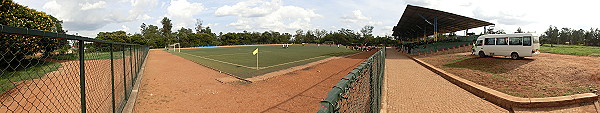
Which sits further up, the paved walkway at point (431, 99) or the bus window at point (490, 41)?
the bus window at point (490, 41)

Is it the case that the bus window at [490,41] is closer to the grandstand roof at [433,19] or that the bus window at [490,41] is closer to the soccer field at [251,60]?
the grandstand roof at [433,19]

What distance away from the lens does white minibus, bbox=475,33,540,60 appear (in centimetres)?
1172

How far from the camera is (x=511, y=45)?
12.3m

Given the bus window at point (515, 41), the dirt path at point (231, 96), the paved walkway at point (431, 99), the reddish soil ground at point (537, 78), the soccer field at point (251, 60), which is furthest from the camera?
the soccer field at point (251, 60)

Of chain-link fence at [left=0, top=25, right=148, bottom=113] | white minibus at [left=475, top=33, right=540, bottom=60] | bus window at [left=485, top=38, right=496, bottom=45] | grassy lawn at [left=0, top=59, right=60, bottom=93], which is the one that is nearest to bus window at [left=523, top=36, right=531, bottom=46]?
white minibus at [left=475, top=33, right=540, bottom=60]

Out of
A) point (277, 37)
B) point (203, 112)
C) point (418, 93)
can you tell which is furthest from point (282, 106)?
point (277, 37)

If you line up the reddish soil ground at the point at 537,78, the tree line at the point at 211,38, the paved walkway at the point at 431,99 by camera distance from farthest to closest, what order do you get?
the tree line at the point at 211,38, the reddish soil ground at the point at 537,78, the paved walkway at the point at 431,99

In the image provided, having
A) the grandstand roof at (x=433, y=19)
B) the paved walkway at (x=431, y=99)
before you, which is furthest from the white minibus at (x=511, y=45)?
the grandstand roof at (x=433, y=19)

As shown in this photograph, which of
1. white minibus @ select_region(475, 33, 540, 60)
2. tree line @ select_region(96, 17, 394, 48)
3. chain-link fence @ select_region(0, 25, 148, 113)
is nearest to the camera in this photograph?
chain-link fence @ select_region(0, 25, 148, 113)

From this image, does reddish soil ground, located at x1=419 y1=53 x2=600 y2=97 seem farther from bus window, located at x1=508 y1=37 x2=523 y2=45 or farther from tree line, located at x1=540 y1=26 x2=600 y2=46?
tree line, located at x1=540 y1=26 x2=600 y2=46

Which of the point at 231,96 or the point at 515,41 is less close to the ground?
the point at 515,41

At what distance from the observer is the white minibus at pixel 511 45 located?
461 inches

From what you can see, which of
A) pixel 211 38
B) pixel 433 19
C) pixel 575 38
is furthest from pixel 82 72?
pixel 575 38

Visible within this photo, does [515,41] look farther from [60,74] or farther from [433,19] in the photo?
[60,74]
